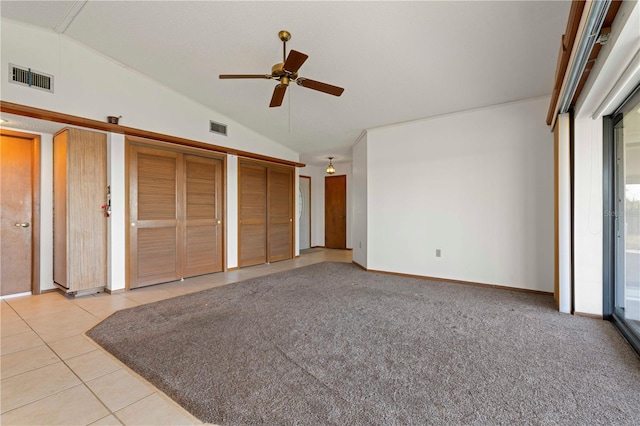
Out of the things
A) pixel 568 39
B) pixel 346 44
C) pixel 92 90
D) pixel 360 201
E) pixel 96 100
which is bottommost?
pixel 360 201

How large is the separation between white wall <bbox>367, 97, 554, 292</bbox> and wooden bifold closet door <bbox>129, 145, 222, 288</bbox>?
9.46 feet

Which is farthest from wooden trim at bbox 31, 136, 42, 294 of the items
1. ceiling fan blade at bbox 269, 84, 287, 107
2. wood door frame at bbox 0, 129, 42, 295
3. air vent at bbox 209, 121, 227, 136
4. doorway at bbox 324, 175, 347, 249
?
doorway at bbox 324, 175, 347, 249

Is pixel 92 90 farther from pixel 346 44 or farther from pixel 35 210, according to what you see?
pixel 346 44

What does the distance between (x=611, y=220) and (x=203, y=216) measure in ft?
17.7

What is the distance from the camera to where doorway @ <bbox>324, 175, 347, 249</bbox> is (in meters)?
8.23

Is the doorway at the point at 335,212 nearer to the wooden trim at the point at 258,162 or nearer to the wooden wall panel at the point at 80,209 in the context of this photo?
the wooden trim at the point at 258,162

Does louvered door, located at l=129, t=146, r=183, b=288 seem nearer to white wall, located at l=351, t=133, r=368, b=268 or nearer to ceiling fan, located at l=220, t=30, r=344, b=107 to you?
ceiling fan, located at l=220, t=30, r=344, b=107

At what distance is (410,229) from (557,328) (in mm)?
2394

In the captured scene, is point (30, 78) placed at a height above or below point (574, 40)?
above

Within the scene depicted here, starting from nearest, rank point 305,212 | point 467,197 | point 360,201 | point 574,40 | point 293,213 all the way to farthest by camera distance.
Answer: point 574,40 < point 467,197 < point 360,201 < point 293,213 < point 305,212

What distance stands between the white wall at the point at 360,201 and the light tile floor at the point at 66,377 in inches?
150

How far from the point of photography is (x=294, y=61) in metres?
2.54

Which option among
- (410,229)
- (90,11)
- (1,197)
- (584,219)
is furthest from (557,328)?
(1,197)

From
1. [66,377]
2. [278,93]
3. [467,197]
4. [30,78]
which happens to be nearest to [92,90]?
[30,78]
